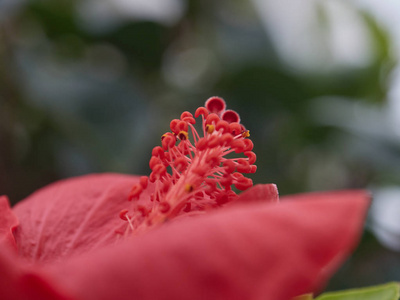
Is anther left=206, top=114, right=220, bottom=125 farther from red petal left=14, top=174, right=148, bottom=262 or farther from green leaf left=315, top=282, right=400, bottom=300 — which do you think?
green leaf left=315, top=282, right=400, bottom=300

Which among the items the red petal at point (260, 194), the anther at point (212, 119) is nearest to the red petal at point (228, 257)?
the red petal at point (260, 194)

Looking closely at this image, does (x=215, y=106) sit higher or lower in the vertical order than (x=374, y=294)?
higher

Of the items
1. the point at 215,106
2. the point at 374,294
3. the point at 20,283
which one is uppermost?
the point at 215,106

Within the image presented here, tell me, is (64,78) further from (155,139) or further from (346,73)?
(346,73)

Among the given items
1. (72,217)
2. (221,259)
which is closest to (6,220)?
(72,217)

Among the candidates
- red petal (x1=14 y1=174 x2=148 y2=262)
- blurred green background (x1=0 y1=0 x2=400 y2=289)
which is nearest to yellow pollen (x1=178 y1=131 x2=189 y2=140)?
red petal (x1=14 y1=174 x2=148 y2=262)

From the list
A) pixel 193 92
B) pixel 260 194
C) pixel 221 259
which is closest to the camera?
pixel 221 259

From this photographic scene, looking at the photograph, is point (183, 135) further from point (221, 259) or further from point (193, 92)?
point (193, 92)

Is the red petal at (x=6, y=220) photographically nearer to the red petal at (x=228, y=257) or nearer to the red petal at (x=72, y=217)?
the red petal at (x=72, y=217)
